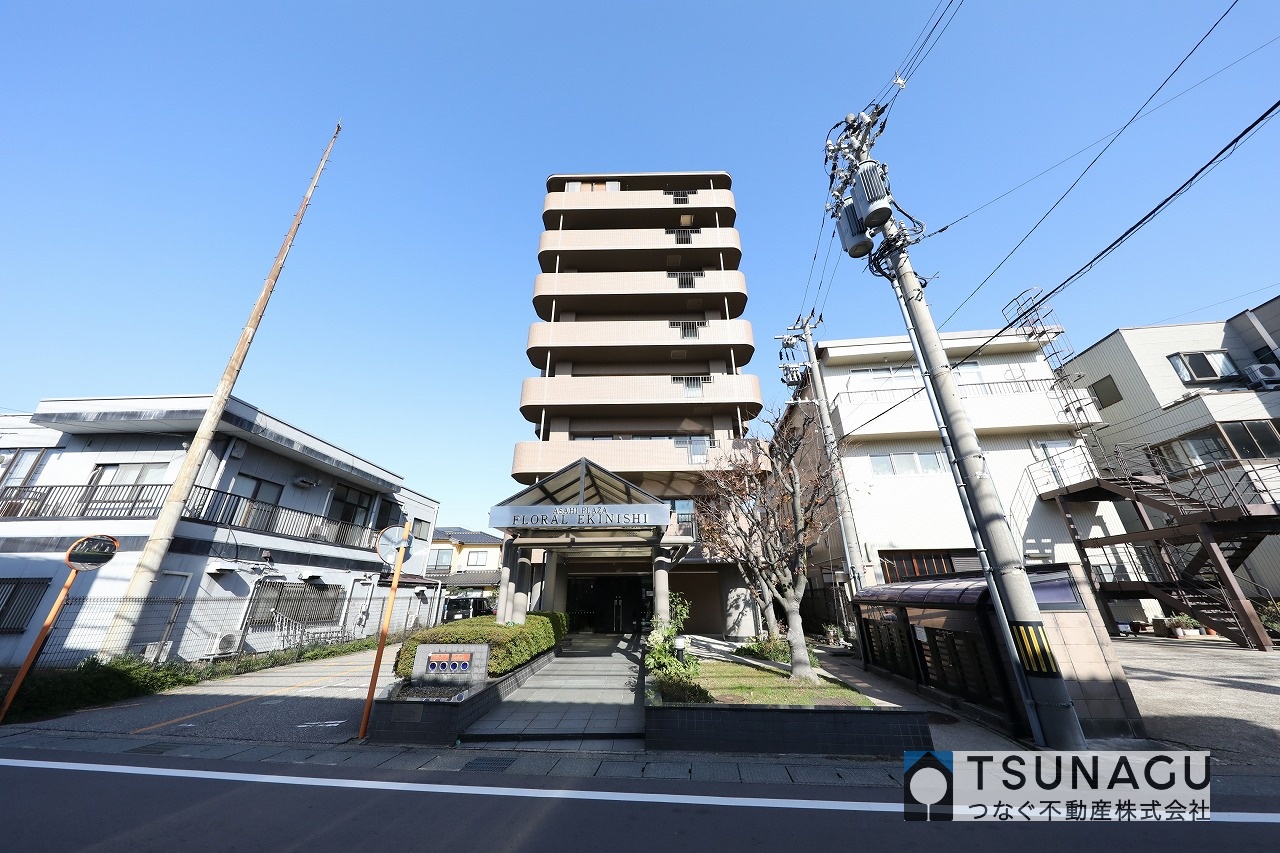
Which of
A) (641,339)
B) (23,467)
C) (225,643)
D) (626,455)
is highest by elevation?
(641,339)

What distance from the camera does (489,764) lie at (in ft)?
19.1

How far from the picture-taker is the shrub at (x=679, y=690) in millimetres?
6758

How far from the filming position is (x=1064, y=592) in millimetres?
Answer: 6758


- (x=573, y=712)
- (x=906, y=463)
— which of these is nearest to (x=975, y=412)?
(x=906, y=463)

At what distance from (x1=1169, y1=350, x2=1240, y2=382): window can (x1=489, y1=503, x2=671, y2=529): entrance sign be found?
80.5 ft

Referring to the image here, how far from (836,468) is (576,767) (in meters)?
14.7

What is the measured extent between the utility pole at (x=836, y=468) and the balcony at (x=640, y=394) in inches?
120

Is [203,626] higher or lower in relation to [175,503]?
lower

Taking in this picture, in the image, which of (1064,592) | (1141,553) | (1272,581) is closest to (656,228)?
(1064,592)

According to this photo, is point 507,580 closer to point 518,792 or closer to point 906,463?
point 518,792

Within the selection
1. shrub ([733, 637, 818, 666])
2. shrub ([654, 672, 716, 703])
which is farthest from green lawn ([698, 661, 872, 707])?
shrub ([733, 637, 818, 666])

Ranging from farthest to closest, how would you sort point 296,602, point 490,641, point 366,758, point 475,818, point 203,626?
point 296,602, point 203,626, point 490,641, point 366,758, point 475,818

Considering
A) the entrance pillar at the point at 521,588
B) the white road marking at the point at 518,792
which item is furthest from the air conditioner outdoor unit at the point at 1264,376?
the entrance pillar at the point at 521,588
